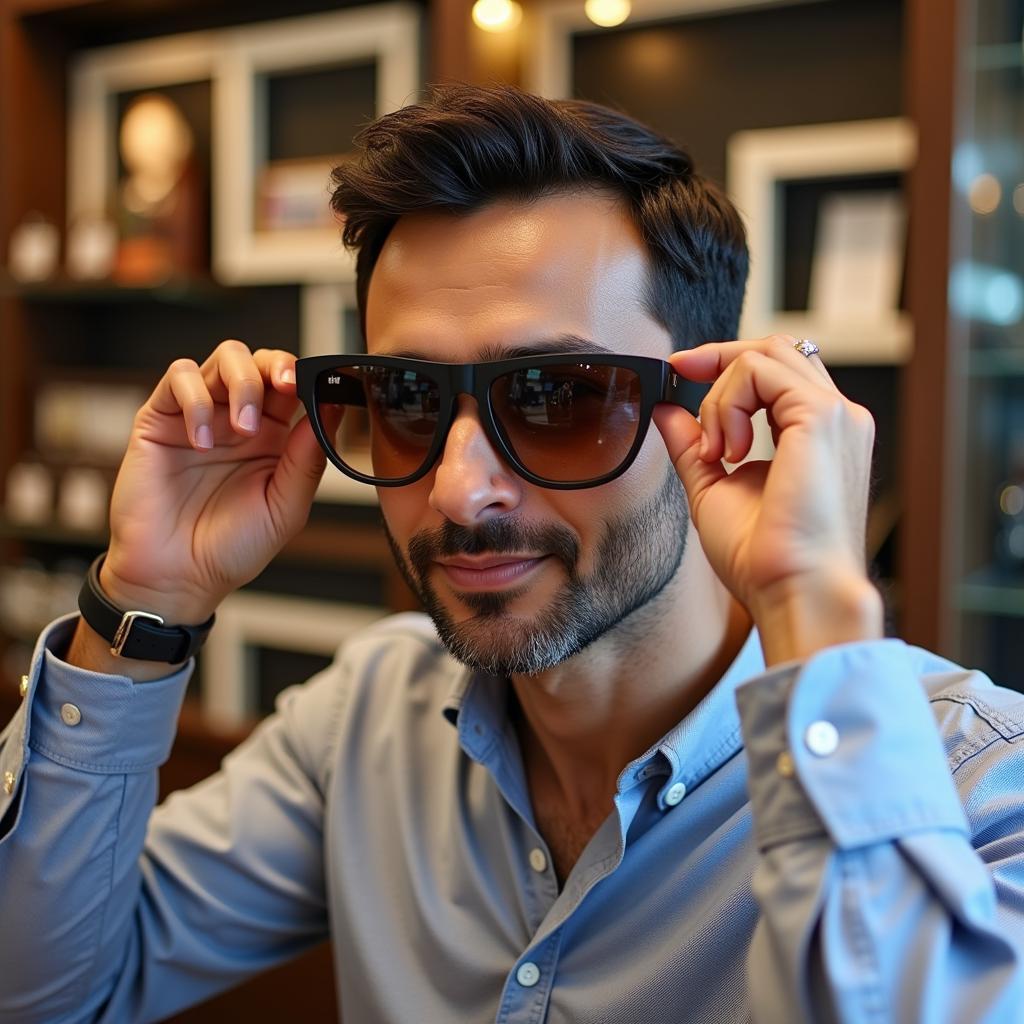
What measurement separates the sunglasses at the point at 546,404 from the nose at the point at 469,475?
0.03 feet

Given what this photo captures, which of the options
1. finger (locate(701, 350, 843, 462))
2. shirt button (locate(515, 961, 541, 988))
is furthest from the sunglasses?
shirt button (locate(515, 961, 541, 988))

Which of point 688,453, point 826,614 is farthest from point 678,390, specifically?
point 826,614

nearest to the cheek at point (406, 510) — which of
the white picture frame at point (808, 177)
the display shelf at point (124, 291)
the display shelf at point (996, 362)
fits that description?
the white picture frame at point (808, 177)

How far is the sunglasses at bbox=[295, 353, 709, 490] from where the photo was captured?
1.01m

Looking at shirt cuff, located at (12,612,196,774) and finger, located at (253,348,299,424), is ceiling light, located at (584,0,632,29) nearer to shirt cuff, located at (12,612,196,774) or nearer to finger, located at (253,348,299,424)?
finger, located at (253,348,299,424)

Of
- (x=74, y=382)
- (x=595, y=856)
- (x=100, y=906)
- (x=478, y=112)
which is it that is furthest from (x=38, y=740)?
(x=74, y=382)

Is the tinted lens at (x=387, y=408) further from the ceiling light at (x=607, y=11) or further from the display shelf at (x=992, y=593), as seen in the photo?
the ceiling light at (x=607, y=11)

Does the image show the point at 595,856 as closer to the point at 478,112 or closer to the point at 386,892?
the point at 386,892

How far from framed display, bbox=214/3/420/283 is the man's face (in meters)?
1.47

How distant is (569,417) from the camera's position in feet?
3.40

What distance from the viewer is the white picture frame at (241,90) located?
2.52 meters

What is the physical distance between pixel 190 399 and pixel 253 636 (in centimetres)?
181

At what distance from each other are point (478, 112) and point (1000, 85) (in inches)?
46.4

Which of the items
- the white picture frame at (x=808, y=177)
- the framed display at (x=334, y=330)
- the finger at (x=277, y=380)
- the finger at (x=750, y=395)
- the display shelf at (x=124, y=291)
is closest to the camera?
the finger at (x=750, y=395)
